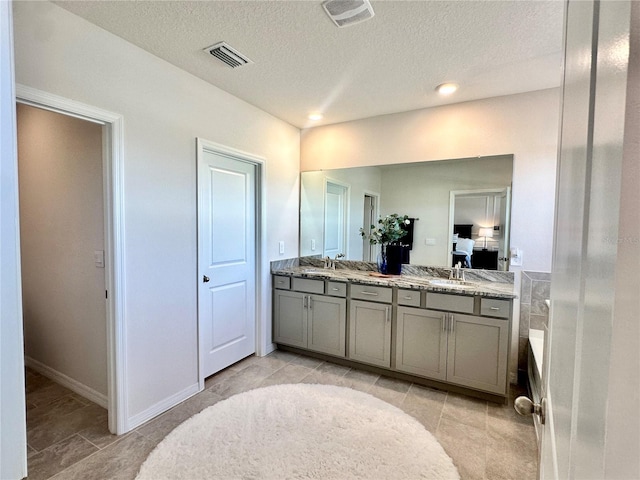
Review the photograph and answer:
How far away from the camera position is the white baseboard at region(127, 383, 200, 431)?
2.09m

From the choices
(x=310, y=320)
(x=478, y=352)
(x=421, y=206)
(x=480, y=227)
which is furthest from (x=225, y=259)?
(x=480, y=227)

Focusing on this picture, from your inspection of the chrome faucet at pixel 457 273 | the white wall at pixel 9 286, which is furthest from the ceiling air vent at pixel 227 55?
the chrome faucet at pixel 457 273

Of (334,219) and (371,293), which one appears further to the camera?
(334,219)

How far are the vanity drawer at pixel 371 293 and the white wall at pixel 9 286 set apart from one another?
2.34 metres

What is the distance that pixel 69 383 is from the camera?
2525 mm

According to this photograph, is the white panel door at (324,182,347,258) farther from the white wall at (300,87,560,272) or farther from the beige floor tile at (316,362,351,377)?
the beige floor tile at (316,362,351,377)

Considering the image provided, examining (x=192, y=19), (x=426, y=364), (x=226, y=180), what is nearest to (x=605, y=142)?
(x=192, y=19)

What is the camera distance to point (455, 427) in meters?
2.14

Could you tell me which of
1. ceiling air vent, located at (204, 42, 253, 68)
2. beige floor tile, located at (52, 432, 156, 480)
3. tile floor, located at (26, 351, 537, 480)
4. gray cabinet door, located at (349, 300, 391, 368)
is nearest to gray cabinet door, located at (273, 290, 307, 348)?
tile floor, located at (26, 351, 537, 480)

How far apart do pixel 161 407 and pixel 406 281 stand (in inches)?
87.4

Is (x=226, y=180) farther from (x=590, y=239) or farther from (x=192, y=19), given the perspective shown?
(x=590, y=239)

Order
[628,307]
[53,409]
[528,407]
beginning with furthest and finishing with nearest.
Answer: [53,409], [528,407], [628,307]

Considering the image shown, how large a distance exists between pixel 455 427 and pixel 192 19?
10.2 ft

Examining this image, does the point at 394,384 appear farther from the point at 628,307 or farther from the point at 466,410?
the point at 628,307
